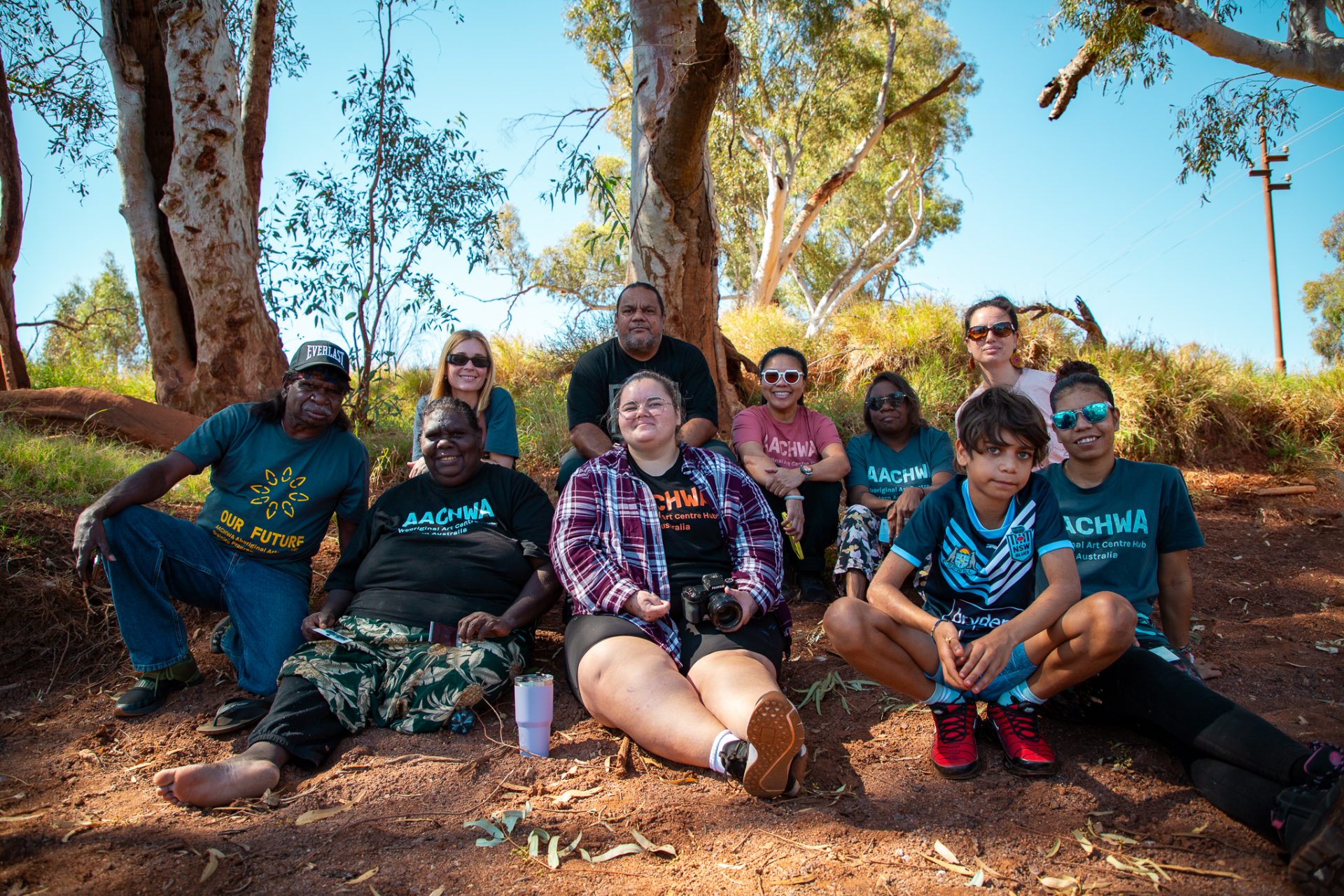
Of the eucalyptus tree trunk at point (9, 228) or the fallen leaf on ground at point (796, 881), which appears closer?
the fallen leaf on ground at point (796, 881)

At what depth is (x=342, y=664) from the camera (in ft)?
11.0

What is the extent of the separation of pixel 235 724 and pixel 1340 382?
1084 cm

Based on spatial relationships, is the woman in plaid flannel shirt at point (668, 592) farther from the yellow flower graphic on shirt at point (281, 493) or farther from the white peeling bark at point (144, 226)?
the white peeling bark at point (144, 226)

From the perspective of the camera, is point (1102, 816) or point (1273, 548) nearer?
point (1102, 816)

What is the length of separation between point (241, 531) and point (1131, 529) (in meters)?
3.81

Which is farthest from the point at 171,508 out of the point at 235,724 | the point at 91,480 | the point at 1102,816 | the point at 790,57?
the point at 790,57

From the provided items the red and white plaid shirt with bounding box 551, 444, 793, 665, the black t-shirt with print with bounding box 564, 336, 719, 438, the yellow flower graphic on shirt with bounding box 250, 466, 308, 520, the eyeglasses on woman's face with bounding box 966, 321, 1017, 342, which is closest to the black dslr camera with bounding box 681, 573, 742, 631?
the red and white plaid shirt with bounding box 551, 444, 793, 665

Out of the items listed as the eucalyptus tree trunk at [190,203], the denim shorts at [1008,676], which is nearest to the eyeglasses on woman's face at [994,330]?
Answer: the denim shorts at [1008,676]

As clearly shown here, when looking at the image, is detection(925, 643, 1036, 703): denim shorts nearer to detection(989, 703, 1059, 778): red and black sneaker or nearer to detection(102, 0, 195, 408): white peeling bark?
detection(989, 703, 1059, 778): red and black sneaker

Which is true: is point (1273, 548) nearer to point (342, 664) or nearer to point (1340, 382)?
point (1340, 382)

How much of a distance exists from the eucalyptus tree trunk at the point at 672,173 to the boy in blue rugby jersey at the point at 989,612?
3.37 m

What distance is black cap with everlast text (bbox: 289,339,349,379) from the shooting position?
3852 mm

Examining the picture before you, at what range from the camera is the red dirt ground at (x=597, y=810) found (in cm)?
228

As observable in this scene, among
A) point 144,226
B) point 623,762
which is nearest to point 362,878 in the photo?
point 623,762
